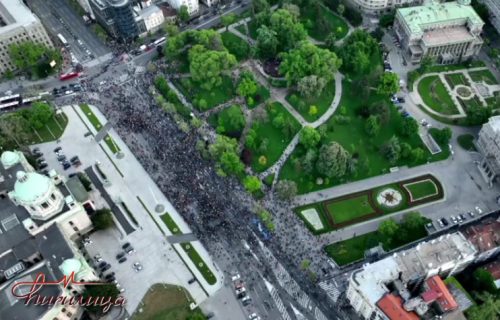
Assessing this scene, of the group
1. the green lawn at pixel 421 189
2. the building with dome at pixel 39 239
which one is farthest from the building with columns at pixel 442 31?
the building with dome at pixel 39 239

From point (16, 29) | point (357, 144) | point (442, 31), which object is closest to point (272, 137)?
point (357, 144)

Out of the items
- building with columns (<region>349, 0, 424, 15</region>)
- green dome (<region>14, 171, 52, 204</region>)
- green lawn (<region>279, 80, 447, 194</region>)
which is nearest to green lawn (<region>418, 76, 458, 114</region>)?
green lawn (<region>279, 80, 447, 194</region>)

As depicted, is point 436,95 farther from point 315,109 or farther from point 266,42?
point 266,42

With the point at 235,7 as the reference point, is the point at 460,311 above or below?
below

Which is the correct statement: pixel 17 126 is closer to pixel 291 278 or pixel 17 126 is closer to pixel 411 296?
pixel 291 278

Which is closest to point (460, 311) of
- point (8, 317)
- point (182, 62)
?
point (8, 317)
